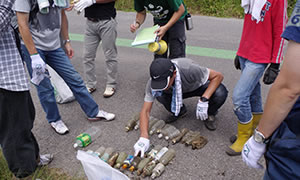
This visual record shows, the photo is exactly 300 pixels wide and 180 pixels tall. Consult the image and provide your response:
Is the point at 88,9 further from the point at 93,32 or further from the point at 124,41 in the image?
Result: the point at 124,41

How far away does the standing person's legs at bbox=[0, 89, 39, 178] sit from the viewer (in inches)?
87.0

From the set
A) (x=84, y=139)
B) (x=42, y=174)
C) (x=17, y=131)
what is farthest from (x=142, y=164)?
(x=17, y=131)

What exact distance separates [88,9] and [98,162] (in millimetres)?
2439

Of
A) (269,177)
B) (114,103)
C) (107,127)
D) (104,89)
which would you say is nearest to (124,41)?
(104,89)

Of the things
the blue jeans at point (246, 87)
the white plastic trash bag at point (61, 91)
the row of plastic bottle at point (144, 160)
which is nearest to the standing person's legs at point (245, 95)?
the blue jeans at point (246, 87)

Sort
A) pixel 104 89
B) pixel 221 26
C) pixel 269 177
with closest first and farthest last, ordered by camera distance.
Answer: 1. pixel 269 177
2. pixel 104 89
3. pixel 221 26

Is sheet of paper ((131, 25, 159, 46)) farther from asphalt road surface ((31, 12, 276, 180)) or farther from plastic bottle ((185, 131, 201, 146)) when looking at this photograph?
plastic bottle ((185, 131, 201, 146))

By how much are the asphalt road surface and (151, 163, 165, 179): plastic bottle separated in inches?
2.8

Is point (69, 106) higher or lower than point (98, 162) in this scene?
lower

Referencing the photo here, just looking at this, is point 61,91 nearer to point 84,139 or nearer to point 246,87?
point 84,139

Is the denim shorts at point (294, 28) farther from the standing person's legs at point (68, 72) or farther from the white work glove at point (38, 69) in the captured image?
the standing person's legs at point (68, 72)

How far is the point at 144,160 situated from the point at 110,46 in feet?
6.08

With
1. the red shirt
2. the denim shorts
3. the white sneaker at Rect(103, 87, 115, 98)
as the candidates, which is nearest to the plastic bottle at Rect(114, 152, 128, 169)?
the white sneaker at Rect(103, 87, 115, 98)

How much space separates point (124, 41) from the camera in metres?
6.43
